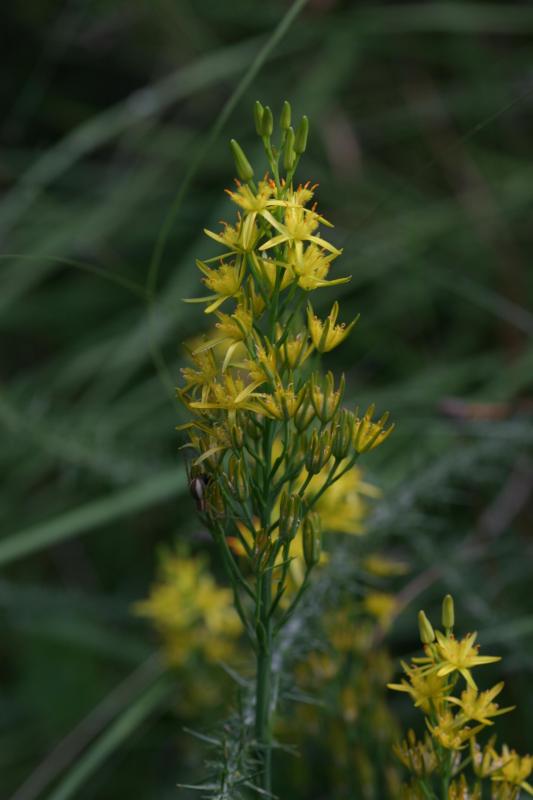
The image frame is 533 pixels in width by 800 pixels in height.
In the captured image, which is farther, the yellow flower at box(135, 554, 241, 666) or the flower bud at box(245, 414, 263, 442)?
the yellow flower at box(135, 554, 241, 666)

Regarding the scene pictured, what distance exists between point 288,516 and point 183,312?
5.03ft

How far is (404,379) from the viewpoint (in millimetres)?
2344

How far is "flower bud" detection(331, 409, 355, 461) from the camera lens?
849 mm

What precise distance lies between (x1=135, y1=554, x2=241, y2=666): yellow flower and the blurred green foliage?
0.28ft

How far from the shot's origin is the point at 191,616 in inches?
55.6

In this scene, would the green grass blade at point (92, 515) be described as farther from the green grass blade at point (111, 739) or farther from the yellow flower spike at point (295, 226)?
the yellow flower spike at point (295, 226)

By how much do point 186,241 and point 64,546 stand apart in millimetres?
1048

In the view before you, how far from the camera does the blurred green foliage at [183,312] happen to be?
1715mm

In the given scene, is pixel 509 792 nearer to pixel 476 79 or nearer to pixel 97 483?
pixel 97 483

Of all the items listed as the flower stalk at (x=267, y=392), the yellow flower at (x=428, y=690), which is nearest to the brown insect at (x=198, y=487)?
the flower stalk at (x=267, y=392)

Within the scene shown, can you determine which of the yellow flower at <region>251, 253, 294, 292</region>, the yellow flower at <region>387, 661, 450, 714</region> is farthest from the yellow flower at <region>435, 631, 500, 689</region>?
the yellow flower at <region>251, 253, 294, 292</region>

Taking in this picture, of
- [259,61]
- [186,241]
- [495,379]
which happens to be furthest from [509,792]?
[186,241]

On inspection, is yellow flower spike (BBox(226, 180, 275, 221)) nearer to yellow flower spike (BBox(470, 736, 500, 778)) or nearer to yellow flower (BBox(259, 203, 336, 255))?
yellow flower (BBox(259, 203, 336, 255))

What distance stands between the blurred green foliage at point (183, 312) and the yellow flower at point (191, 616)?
0.28ft
